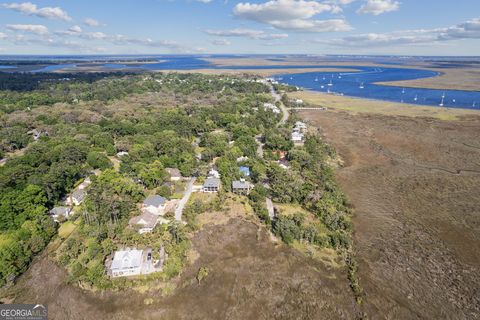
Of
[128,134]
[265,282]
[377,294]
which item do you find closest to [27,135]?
[128,134]

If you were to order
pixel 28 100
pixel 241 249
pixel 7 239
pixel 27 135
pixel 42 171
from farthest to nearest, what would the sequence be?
pixel 28 100
pixel 27 135
pixel 42 171
pixel 241 249
pixel 7 239

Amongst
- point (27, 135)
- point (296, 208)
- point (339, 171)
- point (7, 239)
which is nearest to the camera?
point (7, 239)

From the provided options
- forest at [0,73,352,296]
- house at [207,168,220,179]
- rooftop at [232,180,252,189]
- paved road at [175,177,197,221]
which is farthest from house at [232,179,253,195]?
paved road at [175,177,197,221]

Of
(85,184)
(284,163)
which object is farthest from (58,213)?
(284,163)

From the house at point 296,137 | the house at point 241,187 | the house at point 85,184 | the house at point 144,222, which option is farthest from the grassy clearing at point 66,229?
the house at point 296,137

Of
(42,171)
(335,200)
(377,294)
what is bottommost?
(377,294)

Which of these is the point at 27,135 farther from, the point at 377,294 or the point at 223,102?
the point at 377,294
